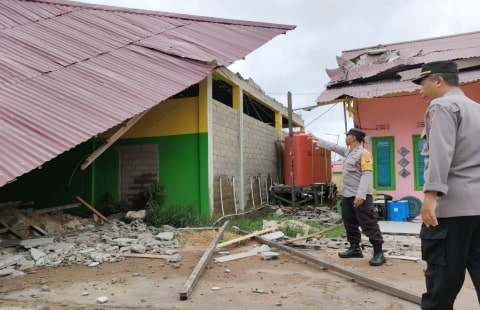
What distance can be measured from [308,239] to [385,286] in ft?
10.8

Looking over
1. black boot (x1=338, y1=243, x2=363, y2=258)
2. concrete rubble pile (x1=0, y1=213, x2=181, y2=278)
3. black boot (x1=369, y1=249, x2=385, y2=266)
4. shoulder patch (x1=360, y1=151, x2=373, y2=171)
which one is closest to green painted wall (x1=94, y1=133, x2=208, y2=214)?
concrete rubble pile (x1=0, y1=213, x2=181, y2=278)

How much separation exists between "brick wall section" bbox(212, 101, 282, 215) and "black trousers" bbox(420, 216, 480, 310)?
7.32 m

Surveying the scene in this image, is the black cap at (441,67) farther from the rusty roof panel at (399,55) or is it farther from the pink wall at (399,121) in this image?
the pink wall at (399,121)

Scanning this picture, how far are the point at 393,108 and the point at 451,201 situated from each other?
7.91m

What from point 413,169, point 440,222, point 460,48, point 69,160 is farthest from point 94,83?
point 460,48

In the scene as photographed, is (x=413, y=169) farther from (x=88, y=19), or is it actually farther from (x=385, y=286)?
(x=88, y=19)

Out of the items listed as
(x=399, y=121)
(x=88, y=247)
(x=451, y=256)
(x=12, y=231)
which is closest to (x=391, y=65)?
(x=399, y=121)

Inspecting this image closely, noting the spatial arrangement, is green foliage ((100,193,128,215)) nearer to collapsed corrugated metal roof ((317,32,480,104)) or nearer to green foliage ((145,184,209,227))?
green foliage ((145,184,209,227))

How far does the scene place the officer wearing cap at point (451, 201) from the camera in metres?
2.35

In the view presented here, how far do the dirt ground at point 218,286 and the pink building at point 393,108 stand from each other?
14.7ft

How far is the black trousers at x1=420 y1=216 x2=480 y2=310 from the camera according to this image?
2348mm

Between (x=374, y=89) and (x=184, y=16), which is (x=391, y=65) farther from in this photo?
(x=184, y=16)

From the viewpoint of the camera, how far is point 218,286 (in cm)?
441

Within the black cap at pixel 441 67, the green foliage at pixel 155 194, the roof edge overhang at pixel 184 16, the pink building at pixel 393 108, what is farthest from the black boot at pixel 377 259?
the roof edge overhang at pixel 184 16
